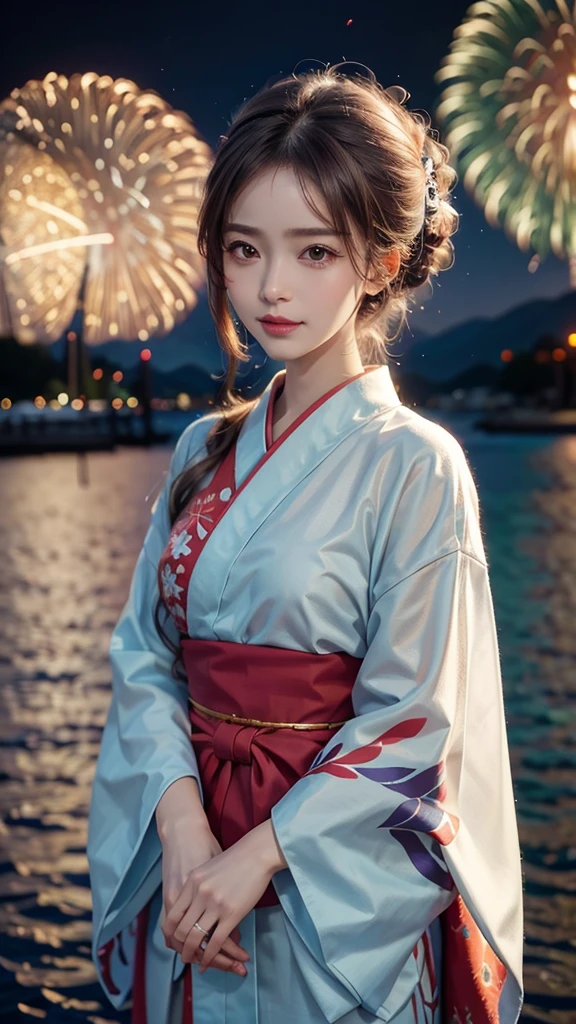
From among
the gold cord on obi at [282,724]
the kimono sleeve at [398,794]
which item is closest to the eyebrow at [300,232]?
the kimono sleeve at [398,794]

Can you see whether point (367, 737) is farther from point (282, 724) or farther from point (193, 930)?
point (193, 930)

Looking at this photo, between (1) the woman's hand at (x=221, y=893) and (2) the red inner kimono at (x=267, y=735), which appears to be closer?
(1) the woman's hand at (x=221, y=893)

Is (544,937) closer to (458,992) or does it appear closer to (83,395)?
(458,992)

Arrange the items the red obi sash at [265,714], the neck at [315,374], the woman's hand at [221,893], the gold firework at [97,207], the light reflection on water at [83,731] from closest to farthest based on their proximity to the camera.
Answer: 1. the woman's hand at [221,893]
2. the red obi sash at [265,714]
3. the neck at [315,374]
4. the light reflection on water at [83,731]
5. the gold firework at [97,207]

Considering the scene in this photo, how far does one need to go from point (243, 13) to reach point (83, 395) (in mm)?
4318

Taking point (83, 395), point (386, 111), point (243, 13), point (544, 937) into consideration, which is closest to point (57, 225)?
point (243, 13)

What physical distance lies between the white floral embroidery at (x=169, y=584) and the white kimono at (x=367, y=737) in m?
0.04

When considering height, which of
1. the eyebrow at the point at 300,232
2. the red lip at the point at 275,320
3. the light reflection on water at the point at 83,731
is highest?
the eyebrow at the point at 300,232

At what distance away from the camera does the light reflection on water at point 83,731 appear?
7.47ft

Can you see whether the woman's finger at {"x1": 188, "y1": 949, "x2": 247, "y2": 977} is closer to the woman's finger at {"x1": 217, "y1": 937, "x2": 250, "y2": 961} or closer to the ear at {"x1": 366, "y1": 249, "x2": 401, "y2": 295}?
the woman's finger at {"x1": 217, "y1": 937, "x2": 250, "y2": 961}

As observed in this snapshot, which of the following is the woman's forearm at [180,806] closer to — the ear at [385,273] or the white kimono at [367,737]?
the white kimono at [367,737]

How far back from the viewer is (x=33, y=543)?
8.97 metres

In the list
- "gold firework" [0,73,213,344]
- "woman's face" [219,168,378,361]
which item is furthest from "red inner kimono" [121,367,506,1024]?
"gold firework" [0,73,213,344]

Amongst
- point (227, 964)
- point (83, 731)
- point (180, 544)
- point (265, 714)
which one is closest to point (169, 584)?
point (180, 544)
